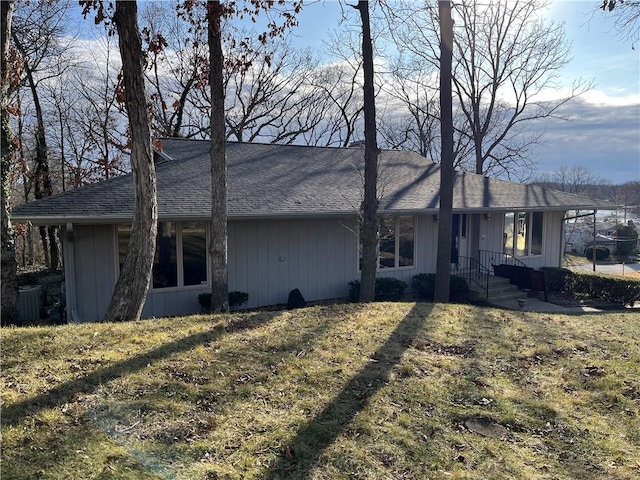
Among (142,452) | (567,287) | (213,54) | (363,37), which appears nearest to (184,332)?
(142,452)

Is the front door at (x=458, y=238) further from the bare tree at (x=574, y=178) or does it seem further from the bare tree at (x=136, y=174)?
the bare tree at (x=574, y=178)

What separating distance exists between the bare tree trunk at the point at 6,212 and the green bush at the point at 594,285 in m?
14.3

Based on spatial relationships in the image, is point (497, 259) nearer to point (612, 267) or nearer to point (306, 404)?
point (306, 404)

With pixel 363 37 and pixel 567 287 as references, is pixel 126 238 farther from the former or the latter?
pixel 567 287

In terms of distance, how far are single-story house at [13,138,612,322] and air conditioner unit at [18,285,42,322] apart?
2.37 meters

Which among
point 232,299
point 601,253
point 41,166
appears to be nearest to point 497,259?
point 232,299

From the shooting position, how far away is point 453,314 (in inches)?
320

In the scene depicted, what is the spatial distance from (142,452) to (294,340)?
2846 mm

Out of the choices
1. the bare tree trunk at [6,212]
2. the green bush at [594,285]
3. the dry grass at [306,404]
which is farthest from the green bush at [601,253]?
the bare tree trunk at [6,212]

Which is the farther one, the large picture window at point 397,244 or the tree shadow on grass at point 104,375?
the large picture window at point 397,244

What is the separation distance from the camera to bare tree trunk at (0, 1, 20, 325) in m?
7.09

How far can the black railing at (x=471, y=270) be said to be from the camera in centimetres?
1405

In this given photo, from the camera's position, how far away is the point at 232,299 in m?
10.3

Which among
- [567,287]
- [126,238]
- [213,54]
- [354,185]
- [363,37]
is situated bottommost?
[567,287]
